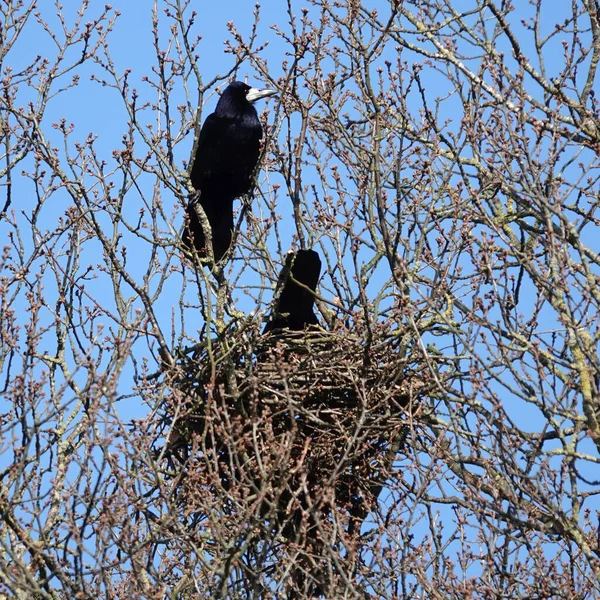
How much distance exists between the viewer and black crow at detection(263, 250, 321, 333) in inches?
307

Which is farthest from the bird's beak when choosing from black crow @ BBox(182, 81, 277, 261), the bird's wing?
the bird's wing

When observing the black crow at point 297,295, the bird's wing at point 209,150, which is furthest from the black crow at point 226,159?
the black crow at point 297,295

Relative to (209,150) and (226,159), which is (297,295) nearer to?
(226,159)

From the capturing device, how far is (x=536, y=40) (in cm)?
820

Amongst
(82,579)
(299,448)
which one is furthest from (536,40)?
(82,579)

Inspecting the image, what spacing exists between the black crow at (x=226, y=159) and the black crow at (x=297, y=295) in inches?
47.1

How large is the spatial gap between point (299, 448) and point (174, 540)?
1.01 metres

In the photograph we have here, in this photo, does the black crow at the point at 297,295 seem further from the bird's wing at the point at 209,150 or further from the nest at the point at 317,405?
the bird's wing at the point at 209,150

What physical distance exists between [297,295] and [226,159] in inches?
68.8

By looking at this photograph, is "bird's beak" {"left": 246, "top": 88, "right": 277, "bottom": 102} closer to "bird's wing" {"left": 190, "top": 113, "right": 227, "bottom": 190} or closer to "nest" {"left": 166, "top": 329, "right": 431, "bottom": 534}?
"bird's wing" {"left": 190, "top": 113, "right": 227, "bottom": 190}

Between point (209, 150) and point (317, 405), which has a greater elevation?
point (209, 150)

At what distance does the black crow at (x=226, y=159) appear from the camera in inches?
363

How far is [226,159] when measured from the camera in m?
9.20

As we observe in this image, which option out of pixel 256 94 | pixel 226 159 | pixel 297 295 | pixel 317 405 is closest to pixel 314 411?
pixel 317 405
